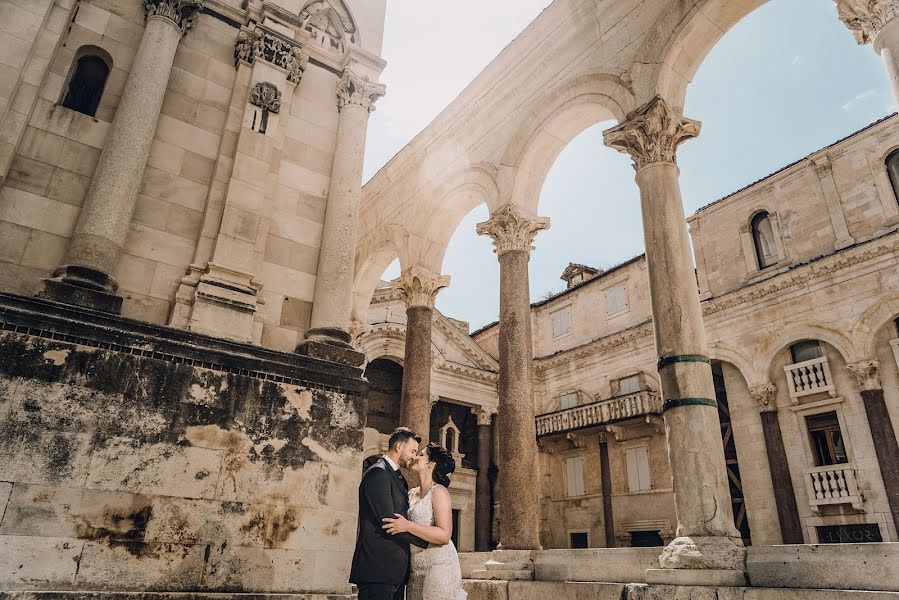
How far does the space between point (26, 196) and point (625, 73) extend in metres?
8.38

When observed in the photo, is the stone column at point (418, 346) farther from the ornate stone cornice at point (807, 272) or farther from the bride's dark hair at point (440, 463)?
the ornate stone cornice at point (807, 272)

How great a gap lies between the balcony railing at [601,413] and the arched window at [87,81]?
18.7 meters

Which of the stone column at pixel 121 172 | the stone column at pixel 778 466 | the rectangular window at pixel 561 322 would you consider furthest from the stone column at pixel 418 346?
the rectangular window at pixel 561 322

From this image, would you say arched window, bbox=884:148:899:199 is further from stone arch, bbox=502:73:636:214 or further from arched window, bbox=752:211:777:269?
stone arch, bbox=502:73:636:214

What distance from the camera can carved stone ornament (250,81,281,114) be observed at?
667 cm

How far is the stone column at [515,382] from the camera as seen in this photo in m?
8.95

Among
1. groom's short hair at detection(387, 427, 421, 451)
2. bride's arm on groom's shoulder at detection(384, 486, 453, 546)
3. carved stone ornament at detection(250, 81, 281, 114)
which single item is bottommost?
bride's arm on groom's shoulder at detection(384, 486, 453, 546)

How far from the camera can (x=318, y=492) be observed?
5125mm

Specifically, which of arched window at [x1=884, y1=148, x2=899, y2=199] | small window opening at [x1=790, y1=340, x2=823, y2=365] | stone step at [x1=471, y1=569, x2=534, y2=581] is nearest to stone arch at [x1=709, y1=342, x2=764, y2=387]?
→ small window opening at [x1=790, y1=340, x2=823, y2=365]

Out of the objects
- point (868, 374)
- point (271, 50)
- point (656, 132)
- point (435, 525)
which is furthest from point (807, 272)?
point (435, 525)

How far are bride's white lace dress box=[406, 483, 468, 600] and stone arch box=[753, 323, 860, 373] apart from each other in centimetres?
1582

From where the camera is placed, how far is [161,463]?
14.9ft

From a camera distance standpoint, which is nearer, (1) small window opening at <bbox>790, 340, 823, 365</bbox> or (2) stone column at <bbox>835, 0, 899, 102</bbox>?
(2) stone column at <bbox>835, 0, 899, 102</bbox>

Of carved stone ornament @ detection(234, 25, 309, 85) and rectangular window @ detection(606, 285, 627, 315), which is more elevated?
rectangular window @ detection(606, 285, 627, 315)
